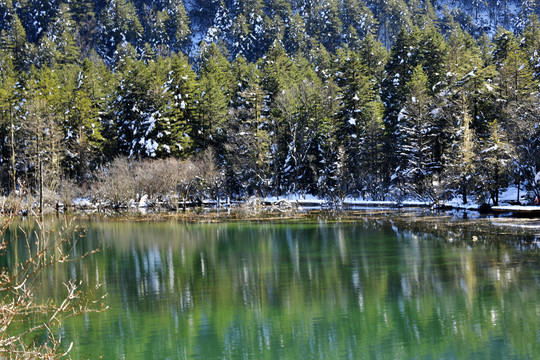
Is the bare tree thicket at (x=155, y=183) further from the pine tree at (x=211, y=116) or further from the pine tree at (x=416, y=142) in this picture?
the pine tree at (x=416, y=142)

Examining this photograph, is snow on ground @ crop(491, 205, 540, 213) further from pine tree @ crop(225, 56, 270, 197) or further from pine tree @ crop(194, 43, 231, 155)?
pine tree @ crop(194, 43, 231, 155)

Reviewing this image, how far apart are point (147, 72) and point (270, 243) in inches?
1474

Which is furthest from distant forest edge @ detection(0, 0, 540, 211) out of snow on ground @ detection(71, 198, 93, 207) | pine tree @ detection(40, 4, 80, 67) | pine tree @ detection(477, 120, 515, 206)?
pine tree @ detection(40, 4, 80, 67)

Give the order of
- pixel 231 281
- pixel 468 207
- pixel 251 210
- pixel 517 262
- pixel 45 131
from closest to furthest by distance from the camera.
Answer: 1. pixel 231 281
2. pixel 517 262
3. pixel 468 207
4. pixel 251 210
5. pixel 45 131

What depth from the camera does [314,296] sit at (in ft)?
43.1

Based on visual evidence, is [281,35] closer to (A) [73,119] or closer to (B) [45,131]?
(A) [73,119]

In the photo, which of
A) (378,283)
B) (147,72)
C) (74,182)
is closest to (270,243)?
(378,283)

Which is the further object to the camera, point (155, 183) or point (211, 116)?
point (211, 116)

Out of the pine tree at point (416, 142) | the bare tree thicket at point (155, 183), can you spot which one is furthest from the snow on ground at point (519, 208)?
the bare tree thicket at point (155, 183)

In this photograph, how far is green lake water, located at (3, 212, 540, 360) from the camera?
9.70m

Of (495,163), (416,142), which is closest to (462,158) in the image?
(495,163)

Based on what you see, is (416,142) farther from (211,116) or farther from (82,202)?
(82,202)

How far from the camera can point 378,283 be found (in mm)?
14344

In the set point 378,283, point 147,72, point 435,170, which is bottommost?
point 378,283
